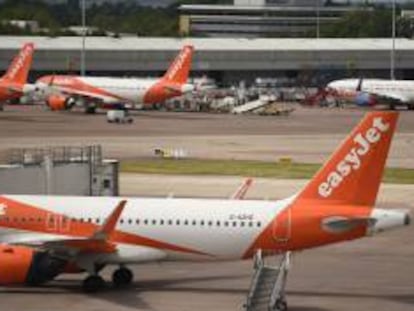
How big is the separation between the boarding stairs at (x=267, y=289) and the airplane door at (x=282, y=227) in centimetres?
147

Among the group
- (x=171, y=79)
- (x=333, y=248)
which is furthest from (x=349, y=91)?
(x=333, y=248)

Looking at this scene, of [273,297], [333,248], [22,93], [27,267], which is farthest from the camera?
[22,93]

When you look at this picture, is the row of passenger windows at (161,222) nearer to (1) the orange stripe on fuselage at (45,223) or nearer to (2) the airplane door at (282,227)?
(1) the orange stripe on fuselage at (45,223)

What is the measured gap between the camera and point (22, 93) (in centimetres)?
14925

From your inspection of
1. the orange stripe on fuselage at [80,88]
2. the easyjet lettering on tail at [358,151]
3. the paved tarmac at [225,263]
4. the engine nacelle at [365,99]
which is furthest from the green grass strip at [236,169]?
the engine nacelle at [365,99]

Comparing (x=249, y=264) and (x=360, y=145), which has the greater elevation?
(x=360, y=145)

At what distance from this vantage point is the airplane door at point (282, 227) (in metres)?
44.0

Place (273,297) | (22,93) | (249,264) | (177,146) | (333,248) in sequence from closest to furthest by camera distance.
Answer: (273,297)
(249,264)
(333,248)
(177,146)
(22,93)

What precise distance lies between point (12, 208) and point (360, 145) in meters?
11.9

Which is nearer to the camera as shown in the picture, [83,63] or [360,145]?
[360,145]

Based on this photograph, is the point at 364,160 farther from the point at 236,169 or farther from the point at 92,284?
the point at 236,169

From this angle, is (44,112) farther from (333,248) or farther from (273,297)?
(273,297)

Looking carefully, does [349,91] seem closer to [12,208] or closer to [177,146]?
[177,146]

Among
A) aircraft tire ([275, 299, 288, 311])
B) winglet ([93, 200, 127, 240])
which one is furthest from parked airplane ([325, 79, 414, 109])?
aircraft tire ([275, 299, 288, 311])
